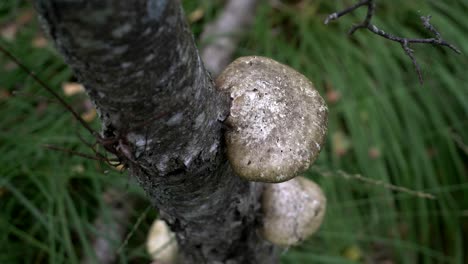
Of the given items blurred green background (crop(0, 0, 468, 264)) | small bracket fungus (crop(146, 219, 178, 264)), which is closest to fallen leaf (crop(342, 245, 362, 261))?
blurred green background (crop(0, 0, 468, 264))

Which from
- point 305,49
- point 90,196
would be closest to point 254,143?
point 90,196

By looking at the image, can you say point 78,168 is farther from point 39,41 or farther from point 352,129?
point 352,129

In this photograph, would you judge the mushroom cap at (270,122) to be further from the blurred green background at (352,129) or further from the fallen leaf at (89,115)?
the fallen leaf at (89,115)

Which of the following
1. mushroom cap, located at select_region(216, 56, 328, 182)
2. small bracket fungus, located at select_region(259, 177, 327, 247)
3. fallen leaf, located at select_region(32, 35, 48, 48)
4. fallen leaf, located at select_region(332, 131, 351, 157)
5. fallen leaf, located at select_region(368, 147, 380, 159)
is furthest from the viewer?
fallen leaf, located at select_region(32, 35, 48, 48)

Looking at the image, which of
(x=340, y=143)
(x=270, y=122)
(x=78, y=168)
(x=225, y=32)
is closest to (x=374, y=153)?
(x=340, y=143)

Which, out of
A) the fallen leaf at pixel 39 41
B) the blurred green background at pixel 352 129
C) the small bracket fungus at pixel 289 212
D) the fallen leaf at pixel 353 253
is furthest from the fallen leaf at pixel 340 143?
the fallen leaf at pixel 39 41

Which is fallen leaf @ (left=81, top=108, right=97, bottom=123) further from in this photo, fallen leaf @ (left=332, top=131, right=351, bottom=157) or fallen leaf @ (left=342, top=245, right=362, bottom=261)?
fallen leaf @ (left=342, top=245, right=362, bottom=261)
